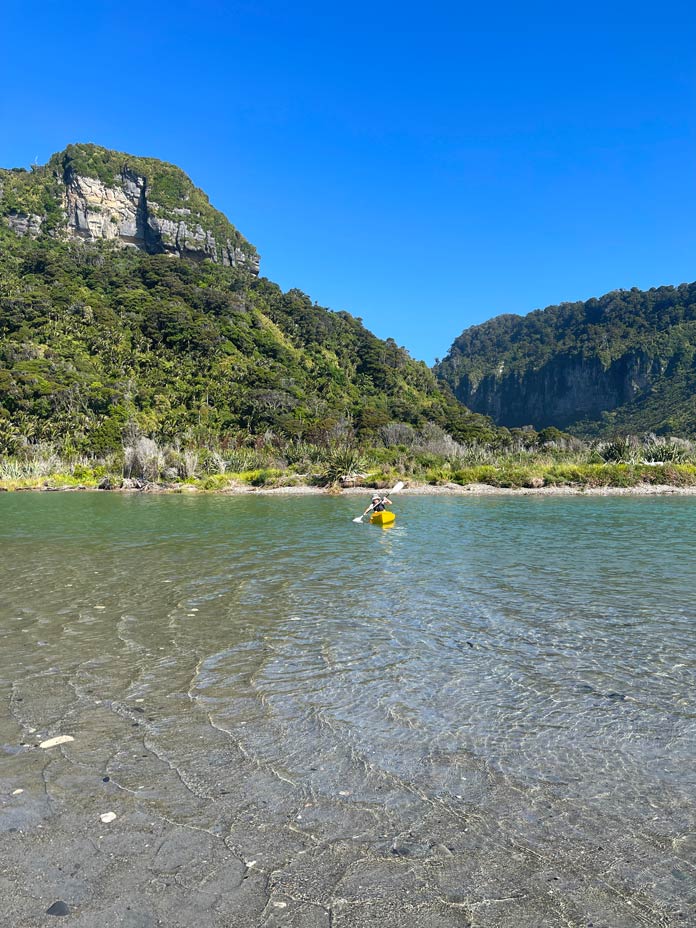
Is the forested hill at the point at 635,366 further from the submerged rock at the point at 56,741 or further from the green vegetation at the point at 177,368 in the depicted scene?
the submerged rock at the point at 56,741

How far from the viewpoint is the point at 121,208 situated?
15588cm

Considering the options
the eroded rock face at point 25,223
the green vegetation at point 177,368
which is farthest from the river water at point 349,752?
the eroded rock face at point 25,223

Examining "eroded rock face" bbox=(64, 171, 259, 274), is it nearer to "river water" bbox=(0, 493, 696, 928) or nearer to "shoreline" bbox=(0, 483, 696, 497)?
"shoreline" bbox=(0, 483, 696, 497)

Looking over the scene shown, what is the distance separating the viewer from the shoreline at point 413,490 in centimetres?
4978

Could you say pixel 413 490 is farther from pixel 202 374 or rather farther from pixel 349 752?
pixel 202 374

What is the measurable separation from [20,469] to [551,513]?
177ft

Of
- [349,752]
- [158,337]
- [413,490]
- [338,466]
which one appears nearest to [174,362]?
[158,337]

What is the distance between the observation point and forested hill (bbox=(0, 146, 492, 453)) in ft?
250

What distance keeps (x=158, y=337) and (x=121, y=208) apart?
269ft

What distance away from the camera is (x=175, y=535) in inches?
880

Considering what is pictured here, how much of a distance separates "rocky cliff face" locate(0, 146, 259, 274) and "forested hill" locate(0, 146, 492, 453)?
41 centimetres

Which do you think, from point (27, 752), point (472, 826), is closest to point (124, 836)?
point (27, 752)

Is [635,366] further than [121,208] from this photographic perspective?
Yes

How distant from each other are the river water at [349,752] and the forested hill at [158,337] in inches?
2435
